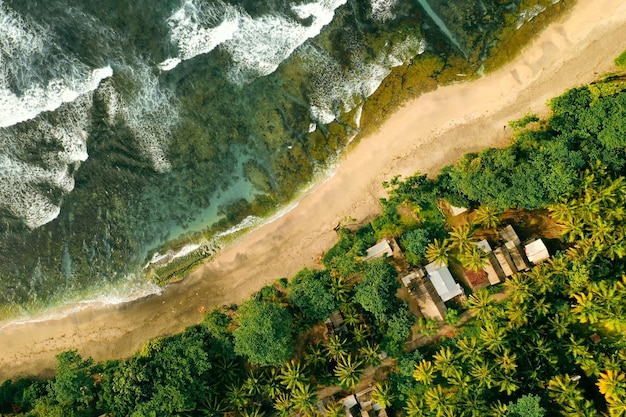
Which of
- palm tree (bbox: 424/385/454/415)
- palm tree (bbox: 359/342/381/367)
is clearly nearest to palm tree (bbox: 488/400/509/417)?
palm tree (bbox: 424/385/454/415)

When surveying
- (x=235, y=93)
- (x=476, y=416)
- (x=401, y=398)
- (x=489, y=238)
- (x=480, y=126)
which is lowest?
(x=476, y=416)

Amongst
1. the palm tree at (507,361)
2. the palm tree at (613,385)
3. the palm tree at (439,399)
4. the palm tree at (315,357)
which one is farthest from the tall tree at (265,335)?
the palm tree at (613,385)

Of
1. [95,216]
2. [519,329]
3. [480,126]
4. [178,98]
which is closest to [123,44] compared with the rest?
[178,98]

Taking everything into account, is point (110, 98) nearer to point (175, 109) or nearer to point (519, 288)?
point (175, 109)

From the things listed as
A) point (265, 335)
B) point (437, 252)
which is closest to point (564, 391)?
point (437, 252)

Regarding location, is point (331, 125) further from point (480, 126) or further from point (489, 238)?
point (489, 238)

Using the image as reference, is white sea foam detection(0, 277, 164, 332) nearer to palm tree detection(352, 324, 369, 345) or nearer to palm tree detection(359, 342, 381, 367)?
palm tree detection(352, 324, 369, 345)
